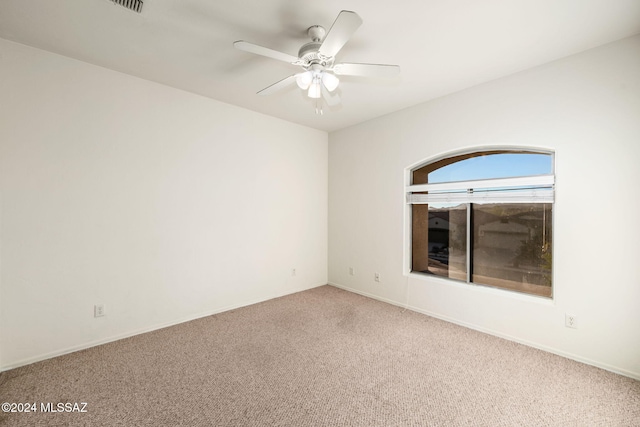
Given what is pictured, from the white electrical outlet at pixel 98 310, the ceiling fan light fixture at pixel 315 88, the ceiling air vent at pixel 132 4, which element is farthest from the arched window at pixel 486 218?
the white electrical outlet at pixel 98 310

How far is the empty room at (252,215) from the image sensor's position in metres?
1.96

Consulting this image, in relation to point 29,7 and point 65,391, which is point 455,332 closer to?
point 65,391

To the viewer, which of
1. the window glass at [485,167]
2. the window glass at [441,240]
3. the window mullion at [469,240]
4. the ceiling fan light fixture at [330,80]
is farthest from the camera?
the window glass at [441,240]

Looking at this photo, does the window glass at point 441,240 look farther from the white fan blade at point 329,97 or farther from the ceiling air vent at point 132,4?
the ceiling air vent at point 132,4

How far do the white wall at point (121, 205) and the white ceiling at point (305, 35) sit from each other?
39 centimetres

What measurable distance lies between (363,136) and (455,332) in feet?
9.66

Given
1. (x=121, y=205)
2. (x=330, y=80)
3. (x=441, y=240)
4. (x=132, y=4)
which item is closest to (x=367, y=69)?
(x=330, y=80)

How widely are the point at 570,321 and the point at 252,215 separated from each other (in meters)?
3.70

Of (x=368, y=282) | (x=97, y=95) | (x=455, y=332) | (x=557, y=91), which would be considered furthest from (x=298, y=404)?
(x=557, y=91)

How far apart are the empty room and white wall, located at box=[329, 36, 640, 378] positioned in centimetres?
2

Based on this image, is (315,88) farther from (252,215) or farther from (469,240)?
(469,240)

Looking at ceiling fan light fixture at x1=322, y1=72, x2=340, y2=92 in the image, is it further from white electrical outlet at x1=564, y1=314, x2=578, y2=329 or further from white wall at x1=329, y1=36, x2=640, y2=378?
white electrical outlet at x1=564, y1=314, x2=578, y2=329

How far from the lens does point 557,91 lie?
8.46 feet

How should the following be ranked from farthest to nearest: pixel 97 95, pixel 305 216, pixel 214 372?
pixel 305 216
pixel 97 95
pixel 214 372
